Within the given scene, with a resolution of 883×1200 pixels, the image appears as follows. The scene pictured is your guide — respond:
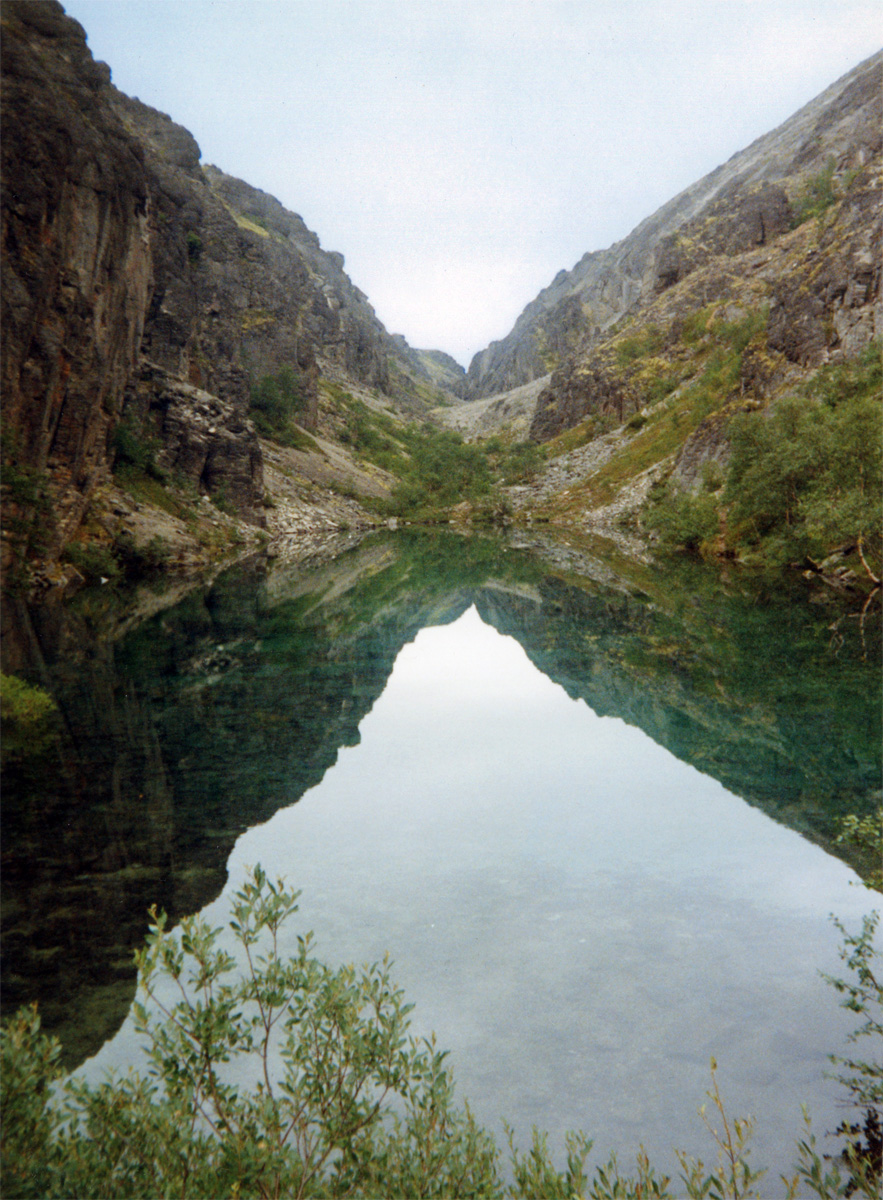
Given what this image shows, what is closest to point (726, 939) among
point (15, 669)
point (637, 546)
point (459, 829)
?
point (459, 829)

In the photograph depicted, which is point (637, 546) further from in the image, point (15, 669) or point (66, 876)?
point (66, 876)

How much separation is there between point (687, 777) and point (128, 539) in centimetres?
4320

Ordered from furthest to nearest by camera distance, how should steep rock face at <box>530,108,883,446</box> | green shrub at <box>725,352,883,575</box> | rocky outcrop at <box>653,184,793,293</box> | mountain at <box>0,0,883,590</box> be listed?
1. rocky outcrop at <box>653,184,793,293</box>
2. steep rock face at <box>530,108,883,446</box>
3. mountain at <box>0,0,883,590</box>
4. green shrub at <box>725,352,883,575</box>

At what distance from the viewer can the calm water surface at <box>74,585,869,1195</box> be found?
6660 mm

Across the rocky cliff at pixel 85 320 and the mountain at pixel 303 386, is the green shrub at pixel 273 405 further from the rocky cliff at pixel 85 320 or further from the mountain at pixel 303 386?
the rocky cliff at pixel 85 320

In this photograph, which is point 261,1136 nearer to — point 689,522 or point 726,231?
point 689,522

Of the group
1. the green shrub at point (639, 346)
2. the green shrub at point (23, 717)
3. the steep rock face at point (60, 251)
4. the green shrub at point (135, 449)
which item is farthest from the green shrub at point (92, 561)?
the green shrub at point (639, 346)

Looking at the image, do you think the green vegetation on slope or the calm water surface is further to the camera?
the green vegetation on slope

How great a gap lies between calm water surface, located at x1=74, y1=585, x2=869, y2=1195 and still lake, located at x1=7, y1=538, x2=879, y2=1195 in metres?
0.04

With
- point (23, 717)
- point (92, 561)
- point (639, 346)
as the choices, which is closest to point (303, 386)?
point (639, 346)

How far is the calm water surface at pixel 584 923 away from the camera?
6.66 metres

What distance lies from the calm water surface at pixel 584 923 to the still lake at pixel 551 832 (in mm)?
36

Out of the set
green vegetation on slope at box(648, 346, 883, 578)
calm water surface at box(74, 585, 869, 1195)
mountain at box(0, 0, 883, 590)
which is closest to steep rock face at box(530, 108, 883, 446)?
mountain at box(0, 0, 883, 590)

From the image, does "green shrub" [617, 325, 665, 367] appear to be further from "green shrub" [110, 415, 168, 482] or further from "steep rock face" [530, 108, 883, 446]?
"green shrub" [110, 415, 168, 482]
